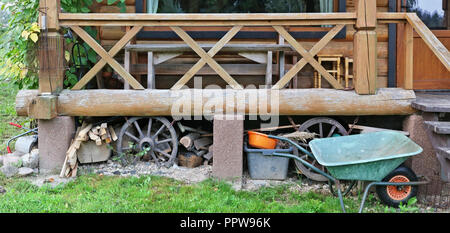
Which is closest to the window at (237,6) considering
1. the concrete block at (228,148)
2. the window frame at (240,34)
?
the window frame at (240,34)

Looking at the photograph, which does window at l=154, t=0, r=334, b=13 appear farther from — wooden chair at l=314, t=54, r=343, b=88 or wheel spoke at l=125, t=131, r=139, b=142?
wheel spoke at l=125, t=131, r=139, b=142

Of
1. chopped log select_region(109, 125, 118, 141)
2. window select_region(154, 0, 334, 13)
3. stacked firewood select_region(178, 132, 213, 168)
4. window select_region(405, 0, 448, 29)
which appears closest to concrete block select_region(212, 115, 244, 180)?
stacked firewood select_region(178, 132, 213, 168)

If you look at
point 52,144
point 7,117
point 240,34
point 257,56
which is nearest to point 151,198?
point 52,144

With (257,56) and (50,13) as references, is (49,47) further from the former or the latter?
(257,56)

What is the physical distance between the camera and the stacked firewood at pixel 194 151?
5180 millimetres

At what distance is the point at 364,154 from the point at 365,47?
136 cm

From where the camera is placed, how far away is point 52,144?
16.0ft

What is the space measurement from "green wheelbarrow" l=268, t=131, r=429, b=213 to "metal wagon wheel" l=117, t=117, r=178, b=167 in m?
1.56

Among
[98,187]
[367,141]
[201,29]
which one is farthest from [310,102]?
[98,187]

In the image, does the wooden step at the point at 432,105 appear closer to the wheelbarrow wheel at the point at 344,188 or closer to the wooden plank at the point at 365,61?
the wooden plank at the point at 365,61

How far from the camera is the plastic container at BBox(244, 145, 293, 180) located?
4867mm
